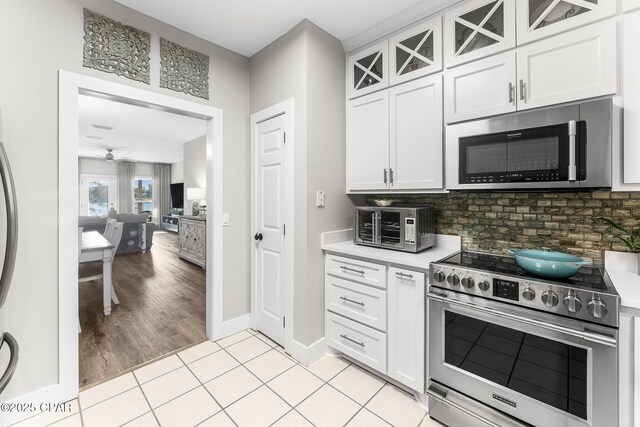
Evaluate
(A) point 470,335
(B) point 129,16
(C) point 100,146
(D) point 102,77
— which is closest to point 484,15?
(A) point 470,335

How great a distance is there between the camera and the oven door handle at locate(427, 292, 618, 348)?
119cm

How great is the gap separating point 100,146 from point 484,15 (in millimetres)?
9071

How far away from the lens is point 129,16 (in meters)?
2.04

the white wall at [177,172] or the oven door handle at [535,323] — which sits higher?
the white wall at [177,172]

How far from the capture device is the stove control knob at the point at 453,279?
157 centimetres

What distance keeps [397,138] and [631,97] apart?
48.5 inches

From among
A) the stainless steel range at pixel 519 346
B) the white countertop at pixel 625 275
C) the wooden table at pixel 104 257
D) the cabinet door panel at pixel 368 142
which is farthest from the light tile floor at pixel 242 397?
the cabinet door panel at pixel 368 142

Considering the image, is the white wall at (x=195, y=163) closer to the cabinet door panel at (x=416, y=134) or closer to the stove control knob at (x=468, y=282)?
the cabinet door panel at (x=416, y=134)

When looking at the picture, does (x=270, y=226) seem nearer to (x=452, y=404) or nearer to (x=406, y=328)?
(x=406, y=328)

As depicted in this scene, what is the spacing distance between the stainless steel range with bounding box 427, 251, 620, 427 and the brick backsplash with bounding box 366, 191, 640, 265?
9.6 inches

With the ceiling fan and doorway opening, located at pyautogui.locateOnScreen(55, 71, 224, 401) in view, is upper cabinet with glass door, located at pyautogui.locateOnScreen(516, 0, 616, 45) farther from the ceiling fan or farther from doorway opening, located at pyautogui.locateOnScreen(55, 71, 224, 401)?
the ceiling fan

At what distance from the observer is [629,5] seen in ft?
4.49

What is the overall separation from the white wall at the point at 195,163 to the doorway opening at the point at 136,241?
0.08 ft

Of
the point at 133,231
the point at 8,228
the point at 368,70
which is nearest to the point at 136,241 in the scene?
the point at 133,231
